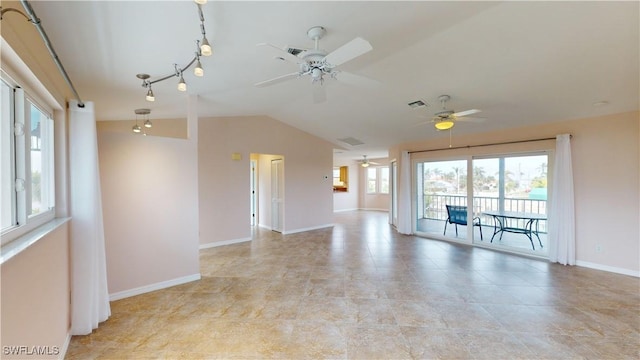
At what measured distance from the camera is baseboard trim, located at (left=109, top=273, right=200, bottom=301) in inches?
126

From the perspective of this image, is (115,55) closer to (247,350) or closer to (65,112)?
(65,112)

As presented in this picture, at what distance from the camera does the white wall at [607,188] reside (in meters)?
3.89

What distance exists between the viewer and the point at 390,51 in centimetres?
304

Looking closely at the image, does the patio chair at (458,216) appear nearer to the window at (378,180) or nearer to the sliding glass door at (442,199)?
the sliding glass door at (442,199)

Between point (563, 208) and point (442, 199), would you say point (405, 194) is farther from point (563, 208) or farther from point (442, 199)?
point (563, 208)

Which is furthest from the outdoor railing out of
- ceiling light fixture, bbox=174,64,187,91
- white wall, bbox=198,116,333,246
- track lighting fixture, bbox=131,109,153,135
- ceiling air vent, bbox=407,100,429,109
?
track lighting fixture, bbox=131,109,153,135

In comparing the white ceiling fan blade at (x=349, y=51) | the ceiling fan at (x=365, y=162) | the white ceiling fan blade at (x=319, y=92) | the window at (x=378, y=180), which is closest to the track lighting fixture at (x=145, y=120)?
the white ceiling fan blade at (x=319, y=92)

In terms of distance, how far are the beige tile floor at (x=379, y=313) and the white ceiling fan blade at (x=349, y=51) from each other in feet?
7.96

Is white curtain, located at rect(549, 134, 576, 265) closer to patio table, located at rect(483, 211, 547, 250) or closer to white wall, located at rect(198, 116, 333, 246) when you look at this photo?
patio table, located at rect(483, 211, 547, 250)

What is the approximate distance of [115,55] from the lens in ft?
8.00

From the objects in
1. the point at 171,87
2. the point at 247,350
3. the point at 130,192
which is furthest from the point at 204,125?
the point at 247,350

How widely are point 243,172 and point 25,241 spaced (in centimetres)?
452

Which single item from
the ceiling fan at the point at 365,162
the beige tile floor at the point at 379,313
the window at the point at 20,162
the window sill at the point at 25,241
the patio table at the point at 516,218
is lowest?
the beige tile floor at the point at 379,313

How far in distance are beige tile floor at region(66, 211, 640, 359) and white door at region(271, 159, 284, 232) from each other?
2400 mm
